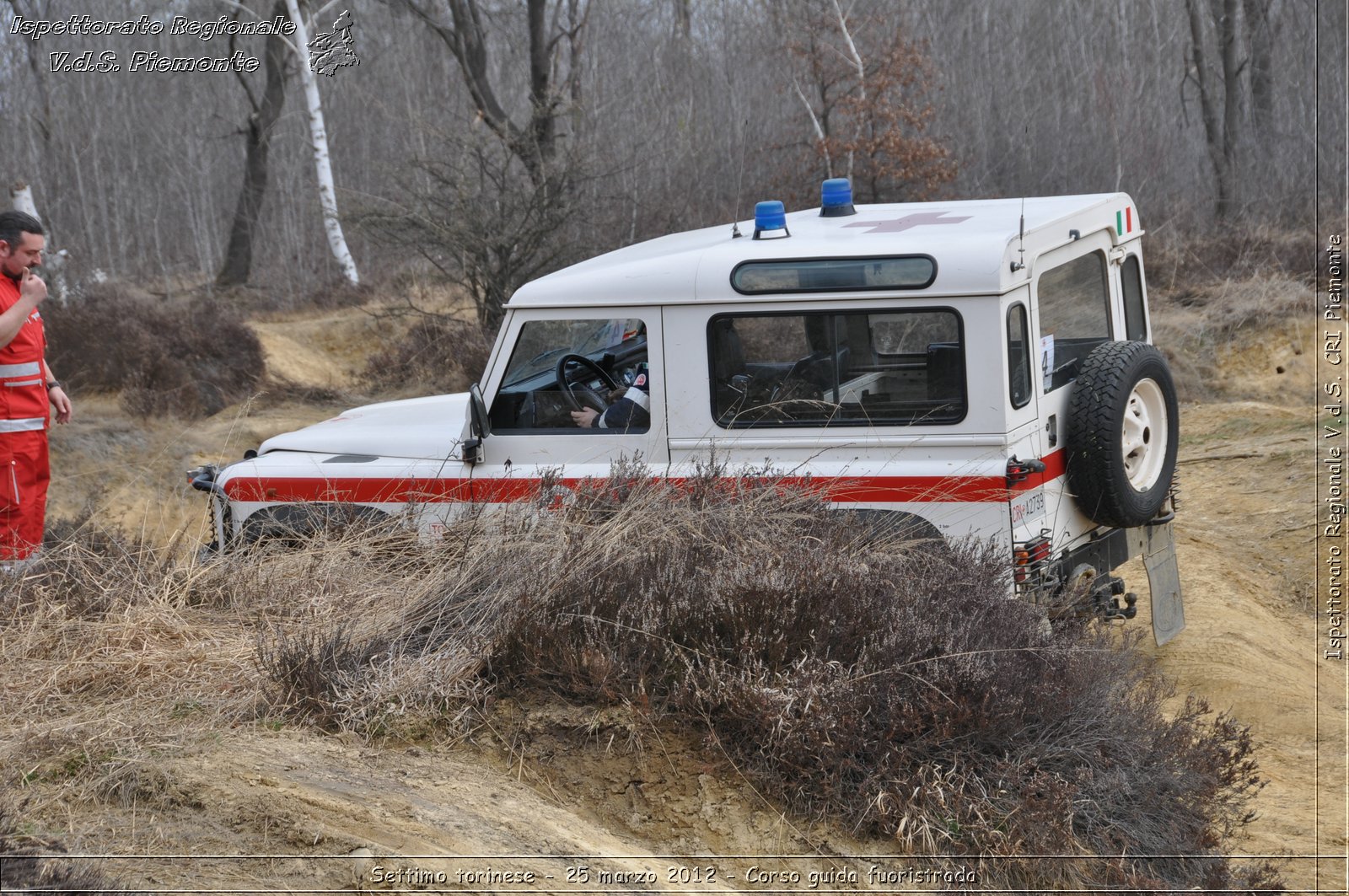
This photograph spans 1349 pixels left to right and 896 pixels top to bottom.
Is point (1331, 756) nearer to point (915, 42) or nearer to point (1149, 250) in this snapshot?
point (1149, 250)

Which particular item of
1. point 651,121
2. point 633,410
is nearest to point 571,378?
point 633,410

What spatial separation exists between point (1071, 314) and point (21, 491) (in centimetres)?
481

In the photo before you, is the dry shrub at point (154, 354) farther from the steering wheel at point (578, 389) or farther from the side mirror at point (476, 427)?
the steering wheel at point (578, 389)

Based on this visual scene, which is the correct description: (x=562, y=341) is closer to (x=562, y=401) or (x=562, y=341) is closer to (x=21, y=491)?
(x=562, y=401)

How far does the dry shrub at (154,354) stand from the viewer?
468 inches

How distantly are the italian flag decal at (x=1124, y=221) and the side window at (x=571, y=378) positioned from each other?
7.25ft

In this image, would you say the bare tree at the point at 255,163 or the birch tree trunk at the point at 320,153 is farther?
the bare tree at the point at 255,163

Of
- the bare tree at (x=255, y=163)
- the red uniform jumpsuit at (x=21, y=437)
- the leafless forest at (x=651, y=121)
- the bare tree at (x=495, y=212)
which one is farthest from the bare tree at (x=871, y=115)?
the red uniform jumpsuit at (x=21, y=437)

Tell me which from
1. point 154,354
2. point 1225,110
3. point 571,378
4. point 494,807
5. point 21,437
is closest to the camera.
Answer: point 494,807

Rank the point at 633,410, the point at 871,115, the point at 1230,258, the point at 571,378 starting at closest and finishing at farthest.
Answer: the point at 633,410
the point at 571,378
the point at 1230,258
the point at 871,115

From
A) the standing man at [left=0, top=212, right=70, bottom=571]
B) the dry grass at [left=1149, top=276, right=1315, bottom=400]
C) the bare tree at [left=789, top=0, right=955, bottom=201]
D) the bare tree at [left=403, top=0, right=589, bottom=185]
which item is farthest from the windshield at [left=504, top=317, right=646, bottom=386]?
the bare tree at [left=789, top=0, right=955, bottom=201]

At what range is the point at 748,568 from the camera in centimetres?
405

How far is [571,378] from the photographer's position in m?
5.38

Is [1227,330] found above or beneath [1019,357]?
beneath
